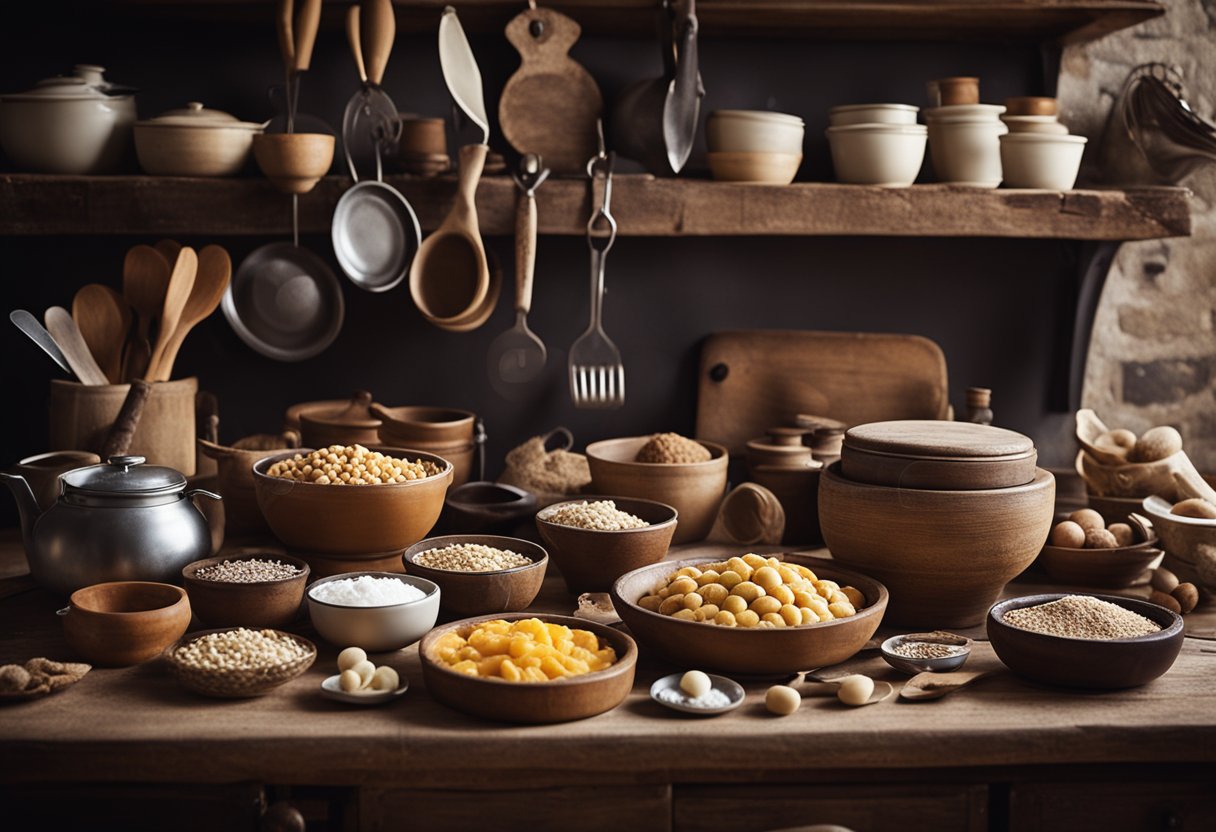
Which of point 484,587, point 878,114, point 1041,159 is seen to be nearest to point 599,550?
point 484,587

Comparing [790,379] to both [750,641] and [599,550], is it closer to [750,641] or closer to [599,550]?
[599,550]

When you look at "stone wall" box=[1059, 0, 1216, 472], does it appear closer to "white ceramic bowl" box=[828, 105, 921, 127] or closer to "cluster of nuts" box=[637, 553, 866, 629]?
"white ceramic bowl" box=[828, 105, 921, 127]

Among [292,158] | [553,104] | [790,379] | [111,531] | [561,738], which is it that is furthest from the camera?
[790,379]

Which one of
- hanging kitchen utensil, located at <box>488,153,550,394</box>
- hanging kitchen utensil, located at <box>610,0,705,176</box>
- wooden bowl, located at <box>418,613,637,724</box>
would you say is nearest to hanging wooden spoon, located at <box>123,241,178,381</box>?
hanging kitchen utensil, located at <box>488,153,550,394</box>

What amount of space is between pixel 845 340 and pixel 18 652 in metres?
1.64

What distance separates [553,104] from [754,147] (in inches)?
16.5

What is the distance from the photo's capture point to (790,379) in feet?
7.82

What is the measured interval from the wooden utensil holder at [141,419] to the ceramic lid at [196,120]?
1.54 ft

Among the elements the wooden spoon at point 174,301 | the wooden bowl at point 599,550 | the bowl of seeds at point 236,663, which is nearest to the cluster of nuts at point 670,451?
the wooden bowl at point 599,550

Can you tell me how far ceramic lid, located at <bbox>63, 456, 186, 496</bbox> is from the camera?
5.42 feet

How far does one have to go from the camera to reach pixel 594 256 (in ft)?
7.11

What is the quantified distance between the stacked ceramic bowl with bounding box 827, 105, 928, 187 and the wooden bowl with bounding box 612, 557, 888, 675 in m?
0.91

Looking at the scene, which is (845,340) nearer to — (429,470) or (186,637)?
(429,470)

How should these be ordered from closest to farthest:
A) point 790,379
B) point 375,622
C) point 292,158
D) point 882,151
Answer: point 375,622 < point 292,158 < point 882,151 < point 790,379
